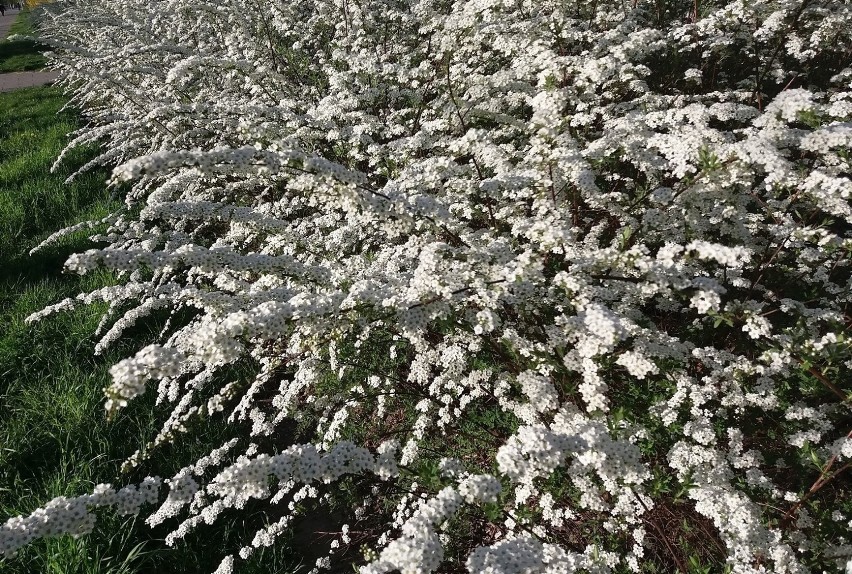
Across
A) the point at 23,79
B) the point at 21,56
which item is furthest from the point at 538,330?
the point at 21,56

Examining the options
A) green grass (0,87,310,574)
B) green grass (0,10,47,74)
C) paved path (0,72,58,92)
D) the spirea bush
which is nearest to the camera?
the spirea bush

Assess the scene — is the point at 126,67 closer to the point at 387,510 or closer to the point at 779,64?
the point at 387,510

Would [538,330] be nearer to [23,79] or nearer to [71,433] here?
[71,433]

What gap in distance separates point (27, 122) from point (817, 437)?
16.1 m

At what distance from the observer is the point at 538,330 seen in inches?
145

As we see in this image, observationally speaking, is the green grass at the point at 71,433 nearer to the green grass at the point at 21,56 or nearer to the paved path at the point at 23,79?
the paved path at the point at 23,79

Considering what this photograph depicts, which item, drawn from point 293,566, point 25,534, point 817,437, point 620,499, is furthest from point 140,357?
point 817,437

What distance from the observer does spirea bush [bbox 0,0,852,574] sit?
2.55 meters

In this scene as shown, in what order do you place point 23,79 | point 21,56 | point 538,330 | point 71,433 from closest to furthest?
point 538,330, point 71,433, point 23,79, point 21,56

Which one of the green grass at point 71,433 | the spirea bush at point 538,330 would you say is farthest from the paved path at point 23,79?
the spirea bush at point 538,330

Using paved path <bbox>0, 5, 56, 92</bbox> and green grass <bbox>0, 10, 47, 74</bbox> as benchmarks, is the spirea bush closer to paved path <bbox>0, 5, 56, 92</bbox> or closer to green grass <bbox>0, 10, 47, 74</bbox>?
paved path <bbox>0, 5, 56, 92</bbox>

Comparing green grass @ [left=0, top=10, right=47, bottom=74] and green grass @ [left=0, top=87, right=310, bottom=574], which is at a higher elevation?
green grass @ [left=0, top=10, right=47, bottom=74]

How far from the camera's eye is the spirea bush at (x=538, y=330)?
2.55m

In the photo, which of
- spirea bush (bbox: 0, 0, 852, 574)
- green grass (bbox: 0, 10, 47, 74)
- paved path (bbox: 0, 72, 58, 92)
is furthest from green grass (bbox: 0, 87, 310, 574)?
green grass (bbox: 0, 10, 47, 74)
